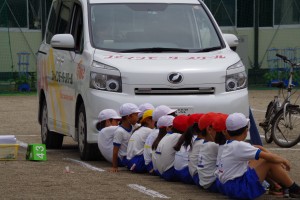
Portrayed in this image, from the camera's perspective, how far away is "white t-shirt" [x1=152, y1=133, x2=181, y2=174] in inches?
488

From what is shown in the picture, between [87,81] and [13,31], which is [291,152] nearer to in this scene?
[87,81]

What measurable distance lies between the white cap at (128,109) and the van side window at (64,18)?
9.37ft

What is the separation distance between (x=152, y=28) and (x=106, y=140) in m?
1.97

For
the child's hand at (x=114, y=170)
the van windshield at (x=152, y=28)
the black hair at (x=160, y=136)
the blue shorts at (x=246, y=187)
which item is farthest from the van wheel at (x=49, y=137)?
the blue shorts at (x=246, y=187)

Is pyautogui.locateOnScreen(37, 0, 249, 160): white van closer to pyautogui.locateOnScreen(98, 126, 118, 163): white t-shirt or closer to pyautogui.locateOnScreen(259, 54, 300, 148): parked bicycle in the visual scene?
pyautogui.locateOnScreen(98, 126, 118, 163): white t-shirt

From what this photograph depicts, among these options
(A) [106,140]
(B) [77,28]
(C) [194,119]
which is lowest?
(A) [106,140]

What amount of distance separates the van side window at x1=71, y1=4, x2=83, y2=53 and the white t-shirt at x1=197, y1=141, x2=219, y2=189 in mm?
3782

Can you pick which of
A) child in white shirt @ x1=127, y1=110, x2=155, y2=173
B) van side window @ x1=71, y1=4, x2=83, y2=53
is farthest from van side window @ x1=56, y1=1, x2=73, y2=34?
child in white shirt @ x1=127, y1=110, x2=155, y2=173

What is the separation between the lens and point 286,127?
17.1 m

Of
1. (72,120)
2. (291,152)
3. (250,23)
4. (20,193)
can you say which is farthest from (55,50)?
(250,23)

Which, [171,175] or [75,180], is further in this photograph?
[171,175]

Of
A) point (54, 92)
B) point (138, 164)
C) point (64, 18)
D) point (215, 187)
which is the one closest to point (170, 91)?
point (138, 164)

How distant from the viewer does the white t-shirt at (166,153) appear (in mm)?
12383

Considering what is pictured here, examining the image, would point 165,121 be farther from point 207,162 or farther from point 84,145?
point 84,145
